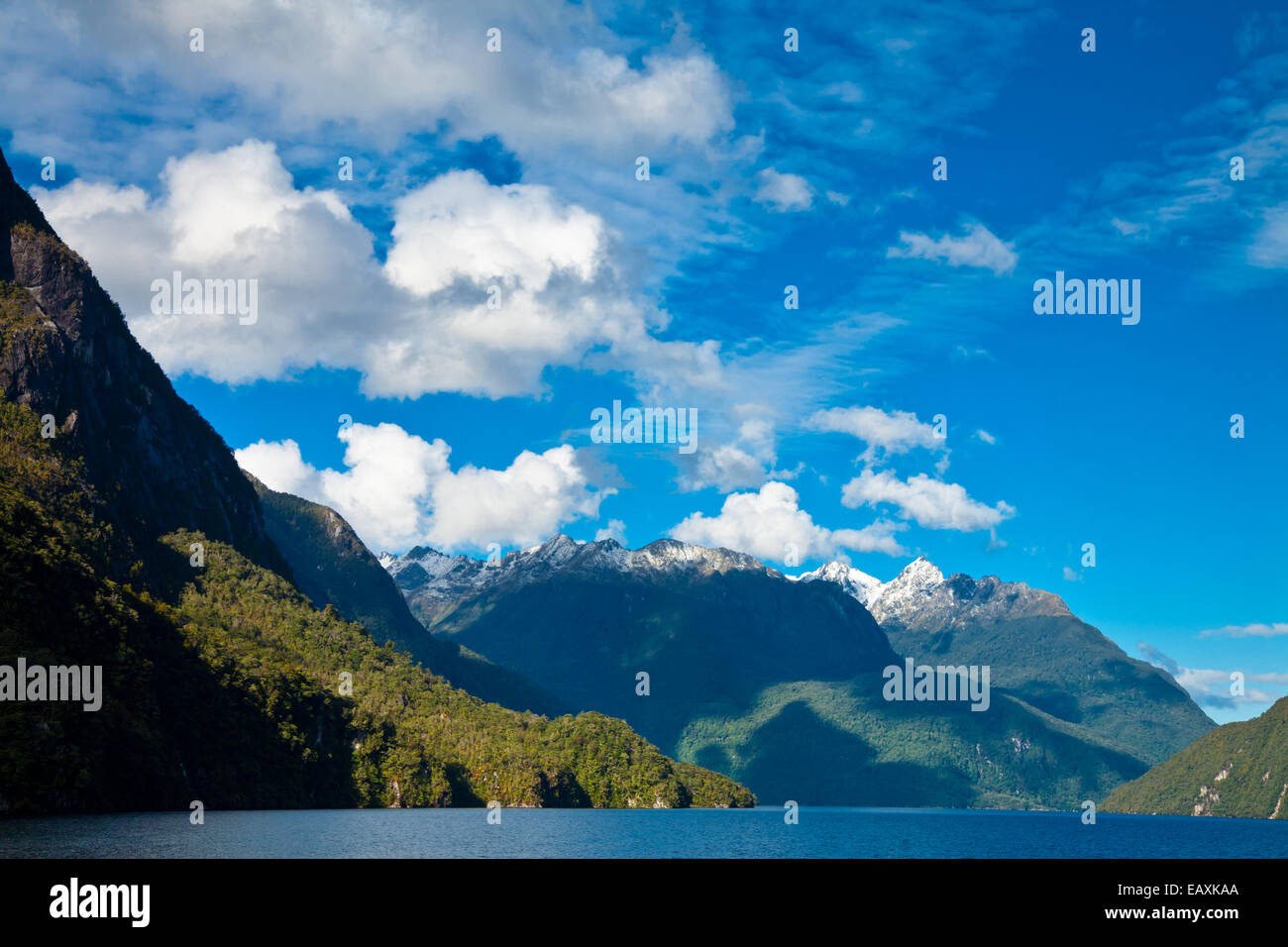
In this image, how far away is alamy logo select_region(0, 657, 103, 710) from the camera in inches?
5463

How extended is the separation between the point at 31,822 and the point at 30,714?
2660 centimetres

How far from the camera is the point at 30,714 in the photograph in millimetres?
139875
